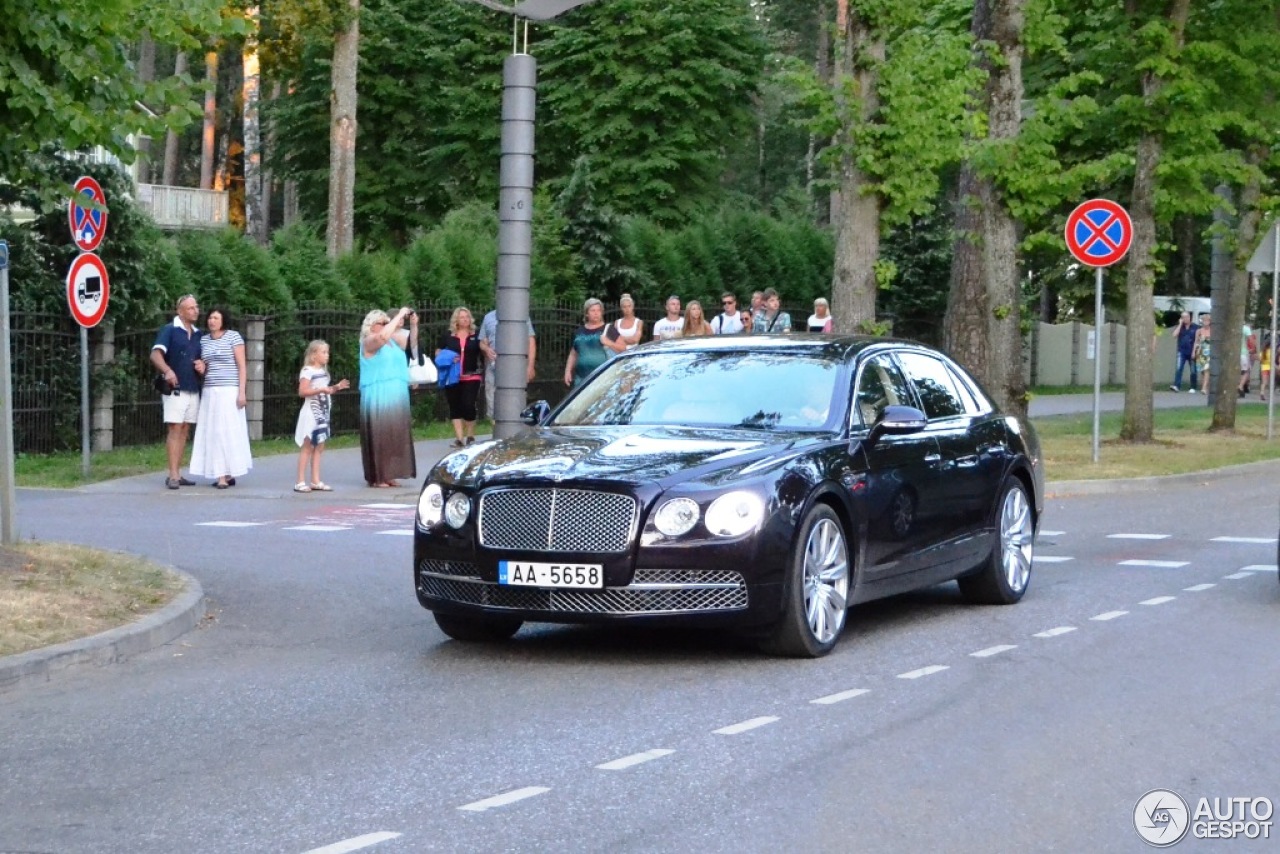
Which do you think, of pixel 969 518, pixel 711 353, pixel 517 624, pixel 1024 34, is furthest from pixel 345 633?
pixel 1024 34

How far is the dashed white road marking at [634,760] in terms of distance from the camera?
24.9ft

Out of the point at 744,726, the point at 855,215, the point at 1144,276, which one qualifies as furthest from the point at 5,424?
the point at 1144,276

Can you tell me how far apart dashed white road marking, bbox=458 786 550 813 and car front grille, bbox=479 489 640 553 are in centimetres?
267

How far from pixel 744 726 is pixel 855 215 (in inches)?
655

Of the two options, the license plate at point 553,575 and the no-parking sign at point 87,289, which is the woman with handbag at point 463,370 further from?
the license plate at point 553,575

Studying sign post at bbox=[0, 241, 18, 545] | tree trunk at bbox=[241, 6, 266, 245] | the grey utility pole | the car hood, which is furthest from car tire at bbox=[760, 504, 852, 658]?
tree trunk at bbox=[241, 6, 266, 245]

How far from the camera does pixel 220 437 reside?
68.9ft

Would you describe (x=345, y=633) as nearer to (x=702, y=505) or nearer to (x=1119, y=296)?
(x=702, y=505)

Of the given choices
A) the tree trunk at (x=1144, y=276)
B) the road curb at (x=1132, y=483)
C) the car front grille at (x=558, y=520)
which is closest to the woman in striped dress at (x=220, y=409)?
the road curb at (x=1132, y=483)

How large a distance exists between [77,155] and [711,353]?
15.3 m

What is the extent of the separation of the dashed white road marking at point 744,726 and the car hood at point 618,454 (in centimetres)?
161

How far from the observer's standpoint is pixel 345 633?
11.4 m

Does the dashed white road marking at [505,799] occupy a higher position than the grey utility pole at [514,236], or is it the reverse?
the grey utility pole at [514,236]

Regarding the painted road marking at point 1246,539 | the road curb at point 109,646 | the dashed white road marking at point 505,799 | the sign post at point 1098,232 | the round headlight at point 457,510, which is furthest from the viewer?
the sign post at point 1098,232
